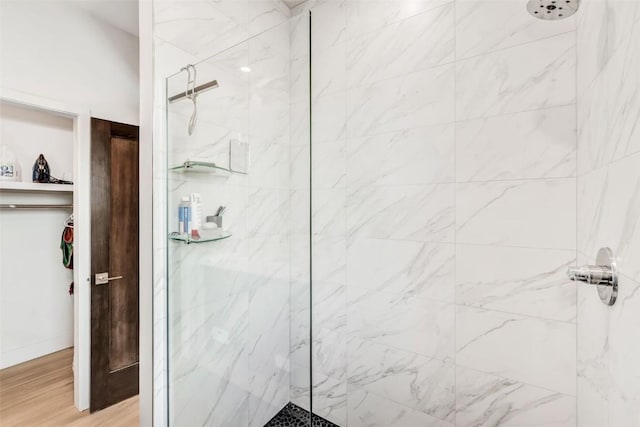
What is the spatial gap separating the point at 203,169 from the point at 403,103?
101 cm

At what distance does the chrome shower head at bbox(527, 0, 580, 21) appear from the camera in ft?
2.86

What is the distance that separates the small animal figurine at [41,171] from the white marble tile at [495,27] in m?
3.10

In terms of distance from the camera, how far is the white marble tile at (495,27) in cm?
117

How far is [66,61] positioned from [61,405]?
2.31 m

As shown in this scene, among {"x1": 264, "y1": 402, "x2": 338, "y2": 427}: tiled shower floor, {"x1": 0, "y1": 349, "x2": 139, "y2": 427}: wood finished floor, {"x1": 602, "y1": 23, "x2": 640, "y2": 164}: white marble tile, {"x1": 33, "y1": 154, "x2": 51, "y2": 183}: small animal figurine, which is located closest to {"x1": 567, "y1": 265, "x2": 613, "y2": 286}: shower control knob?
{"x1": 602, "y1": 23, "x2": 640, "y2": 164}: white marble tile

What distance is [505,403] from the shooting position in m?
1.24

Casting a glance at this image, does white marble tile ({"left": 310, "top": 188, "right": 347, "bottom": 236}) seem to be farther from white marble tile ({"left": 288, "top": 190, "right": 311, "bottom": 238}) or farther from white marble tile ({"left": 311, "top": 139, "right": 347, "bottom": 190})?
white marble tile ({"left": 288, "top": 190, "right": 311, "bottom": 238})

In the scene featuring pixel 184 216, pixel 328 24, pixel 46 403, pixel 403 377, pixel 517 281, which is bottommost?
pixel 46 403

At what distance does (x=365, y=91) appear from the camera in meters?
1.60

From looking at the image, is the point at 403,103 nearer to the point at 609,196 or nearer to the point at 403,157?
the point at 403,157

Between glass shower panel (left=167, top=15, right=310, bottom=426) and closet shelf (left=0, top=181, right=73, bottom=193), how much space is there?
1825 millimetres

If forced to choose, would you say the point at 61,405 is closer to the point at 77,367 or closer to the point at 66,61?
the point at 77,367

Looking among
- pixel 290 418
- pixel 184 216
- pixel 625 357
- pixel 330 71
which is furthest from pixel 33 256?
pixel 625 357

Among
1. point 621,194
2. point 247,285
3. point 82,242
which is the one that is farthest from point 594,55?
point 82,242
